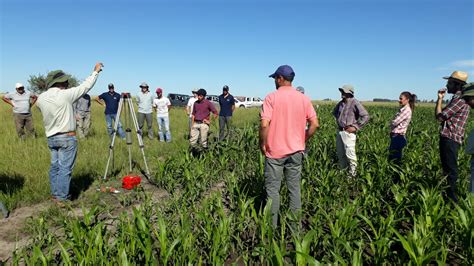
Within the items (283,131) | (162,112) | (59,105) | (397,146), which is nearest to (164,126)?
(162,112)

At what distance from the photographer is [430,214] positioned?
3334 millimetres

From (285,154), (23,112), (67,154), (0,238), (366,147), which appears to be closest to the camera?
(285,154)

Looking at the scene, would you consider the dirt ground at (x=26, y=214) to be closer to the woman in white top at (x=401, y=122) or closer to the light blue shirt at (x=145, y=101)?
the woman in white top at (x=401, y=122)

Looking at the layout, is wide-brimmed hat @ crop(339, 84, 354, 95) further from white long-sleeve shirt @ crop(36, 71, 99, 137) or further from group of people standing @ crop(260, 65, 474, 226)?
white long-sleeve shirt @ crop(36, 71, 99, 137)

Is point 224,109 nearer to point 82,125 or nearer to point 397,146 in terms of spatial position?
point 82,125

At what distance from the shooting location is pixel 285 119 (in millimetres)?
3510

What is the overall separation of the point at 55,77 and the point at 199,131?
12.5 ft

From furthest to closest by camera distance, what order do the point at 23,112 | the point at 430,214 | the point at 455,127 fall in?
1. the point at 23,112
2. the point at 455,127
3. the point at 430,214

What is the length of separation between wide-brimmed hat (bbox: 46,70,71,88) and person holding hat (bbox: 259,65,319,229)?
10.2 ft

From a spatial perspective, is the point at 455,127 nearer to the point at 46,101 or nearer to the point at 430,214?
the point at 430,214

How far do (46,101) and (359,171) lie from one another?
520 cm

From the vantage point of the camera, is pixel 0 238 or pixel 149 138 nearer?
pixel 0 238

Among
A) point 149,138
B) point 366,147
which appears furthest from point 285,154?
point 149,138

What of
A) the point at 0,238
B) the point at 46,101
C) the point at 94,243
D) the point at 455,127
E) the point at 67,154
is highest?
the point at 46,101
